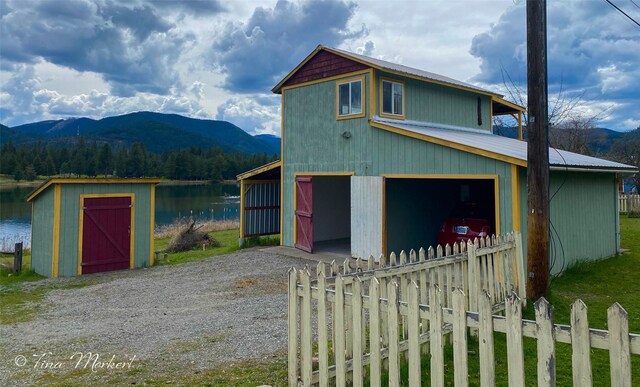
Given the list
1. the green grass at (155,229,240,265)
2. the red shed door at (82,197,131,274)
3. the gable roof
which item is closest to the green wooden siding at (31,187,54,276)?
the red shed door at (82,197,131,274)

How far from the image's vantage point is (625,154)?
41.0m

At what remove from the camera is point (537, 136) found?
6.52m

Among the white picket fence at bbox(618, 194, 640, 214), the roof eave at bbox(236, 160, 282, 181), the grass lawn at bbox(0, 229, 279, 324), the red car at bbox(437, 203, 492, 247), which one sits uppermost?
the roof eave at bbox(236, 160, 282, 181)

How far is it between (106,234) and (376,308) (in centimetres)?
1062

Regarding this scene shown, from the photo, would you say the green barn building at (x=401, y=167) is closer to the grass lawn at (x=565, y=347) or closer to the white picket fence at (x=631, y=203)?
the grass lawn at (x=565, y=347)

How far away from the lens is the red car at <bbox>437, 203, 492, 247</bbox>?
11.5m

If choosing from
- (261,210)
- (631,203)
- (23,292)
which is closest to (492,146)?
(261,210)

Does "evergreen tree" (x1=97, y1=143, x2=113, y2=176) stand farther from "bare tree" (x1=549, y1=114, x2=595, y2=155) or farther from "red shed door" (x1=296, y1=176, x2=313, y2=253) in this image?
"red shed door" (x1=296, y1=176, x2=313, y2=253)

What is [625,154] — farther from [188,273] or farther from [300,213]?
[188,273]

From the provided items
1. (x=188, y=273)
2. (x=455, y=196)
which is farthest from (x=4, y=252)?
(x=455, y=196)

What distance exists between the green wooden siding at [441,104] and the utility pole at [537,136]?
6.16m

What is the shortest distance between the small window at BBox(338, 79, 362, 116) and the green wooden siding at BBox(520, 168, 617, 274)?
5210 millimetres

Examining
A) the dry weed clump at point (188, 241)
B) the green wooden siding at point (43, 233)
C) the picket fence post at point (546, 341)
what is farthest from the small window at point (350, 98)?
the picket fence post at point (546, 341)

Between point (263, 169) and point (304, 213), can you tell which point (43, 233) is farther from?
point (304, 213)
